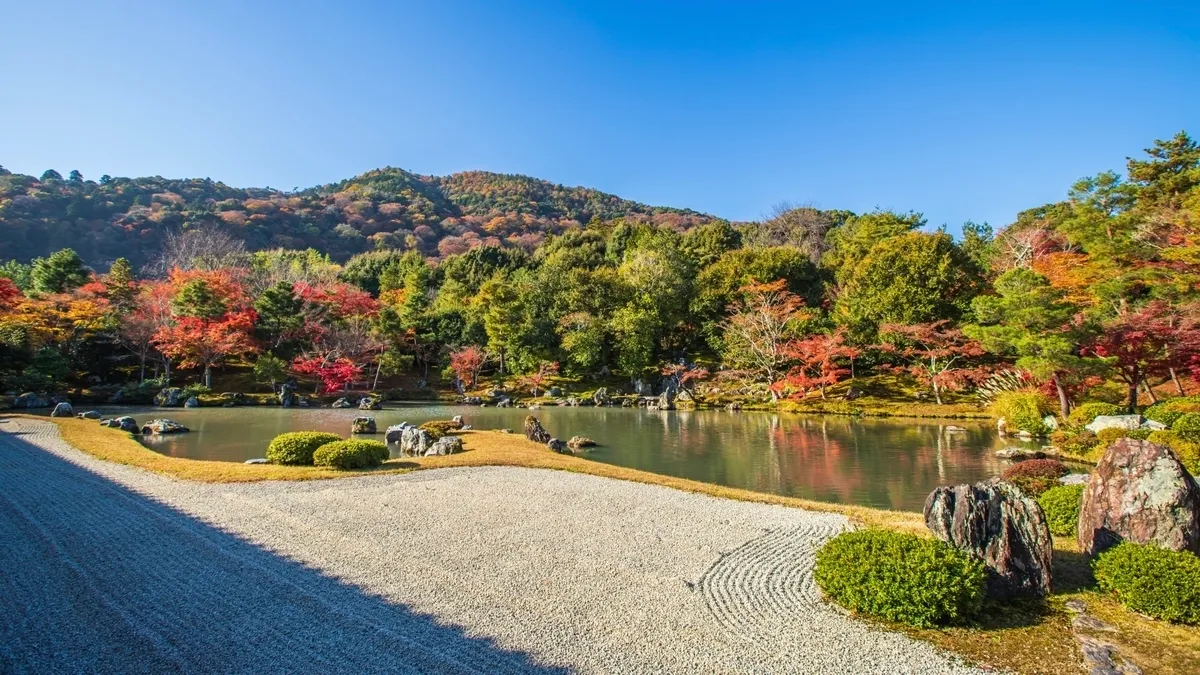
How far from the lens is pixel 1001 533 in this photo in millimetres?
5988

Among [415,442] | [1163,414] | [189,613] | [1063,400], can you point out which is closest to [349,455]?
[415,442]

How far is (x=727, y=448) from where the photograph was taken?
18.4 metres

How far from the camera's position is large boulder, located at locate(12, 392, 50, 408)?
25520 millimetres

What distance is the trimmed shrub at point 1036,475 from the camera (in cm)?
1000

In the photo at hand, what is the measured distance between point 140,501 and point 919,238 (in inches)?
1454

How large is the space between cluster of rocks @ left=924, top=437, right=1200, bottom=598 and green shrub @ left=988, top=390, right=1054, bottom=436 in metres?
15.3

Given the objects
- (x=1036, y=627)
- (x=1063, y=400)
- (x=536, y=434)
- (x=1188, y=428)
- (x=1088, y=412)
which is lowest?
(x=536, y=434)

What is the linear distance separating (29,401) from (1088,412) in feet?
136

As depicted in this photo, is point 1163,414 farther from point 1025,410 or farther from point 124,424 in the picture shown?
point 124,424

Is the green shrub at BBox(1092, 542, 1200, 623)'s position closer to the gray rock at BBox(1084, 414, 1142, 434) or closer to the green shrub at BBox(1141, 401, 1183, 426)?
the gray rock at BBox(1084, 414, 1142, 434)

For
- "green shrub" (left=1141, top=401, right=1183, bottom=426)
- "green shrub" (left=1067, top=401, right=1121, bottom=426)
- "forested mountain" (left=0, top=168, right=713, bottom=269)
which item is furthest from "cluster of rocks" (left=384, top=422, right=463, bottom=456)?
"forested mountain" (left=0, top=168, right=713, bottom=269)

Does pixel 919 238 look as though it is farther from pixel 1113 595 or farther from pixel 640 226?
pixel 1113 595

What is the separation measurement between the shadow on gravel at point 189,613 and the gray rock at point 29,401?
24546 millimetres

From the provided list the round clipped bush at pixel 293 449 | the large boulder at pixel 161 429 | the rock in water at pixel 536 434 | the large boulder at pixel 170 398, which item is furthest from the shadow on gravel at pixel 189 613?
the large boulder at pixel 170 398
